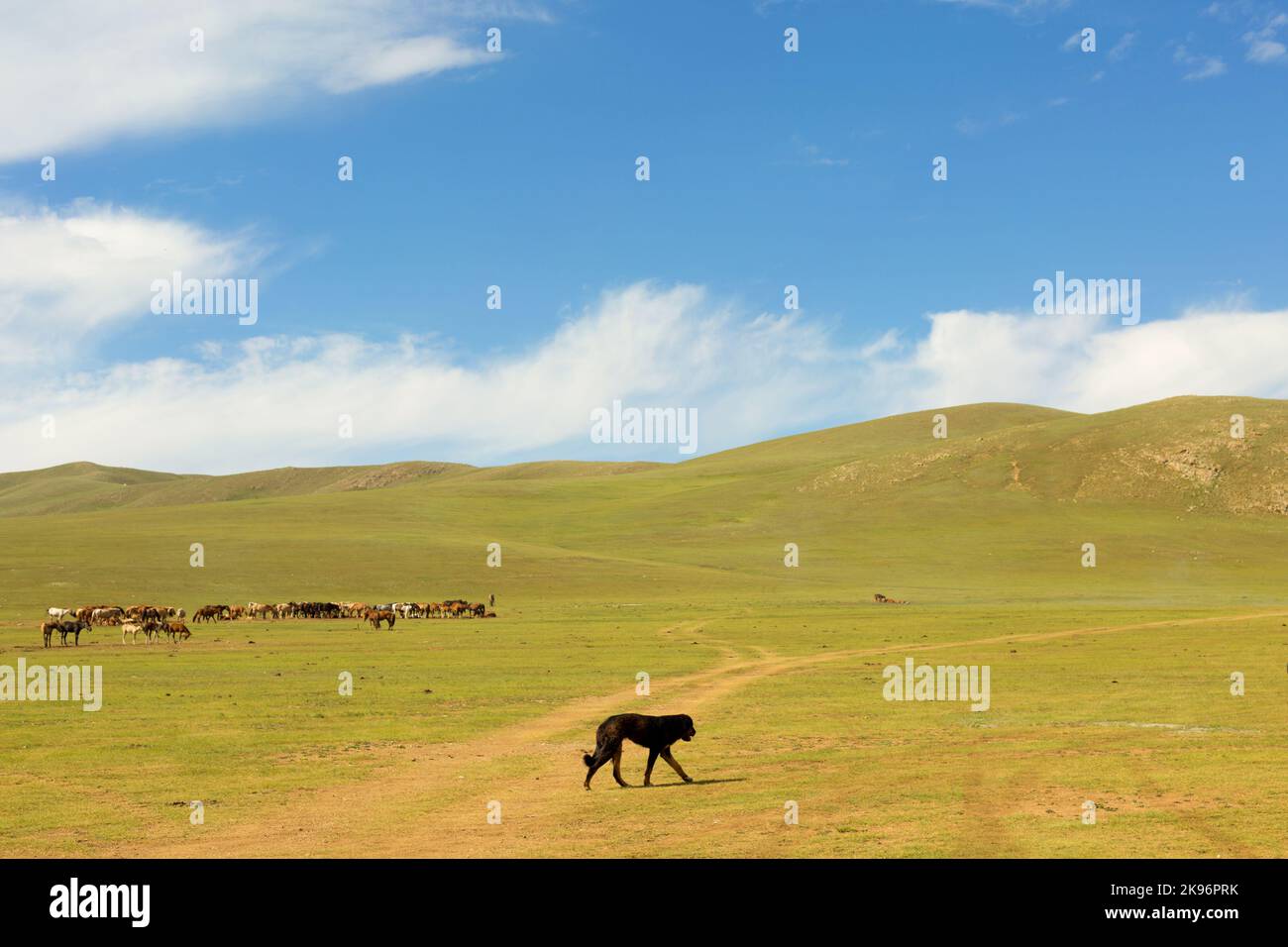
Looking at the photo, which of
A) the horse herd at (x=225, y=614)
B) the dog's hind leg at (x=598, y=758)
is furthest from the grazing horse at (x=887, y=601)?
the dog's hind leg at (x=598, y=758)

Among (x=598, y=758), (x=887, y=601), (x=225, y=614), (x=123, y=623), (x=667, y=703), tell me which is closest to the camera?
(x=598, y=758)

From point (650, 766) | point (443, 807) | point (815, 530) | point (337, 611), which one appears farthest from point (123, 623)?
point (815, 530)

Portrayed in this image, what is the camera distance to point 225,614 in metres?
77.8

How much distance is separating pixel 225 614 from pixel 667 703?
5418 cm

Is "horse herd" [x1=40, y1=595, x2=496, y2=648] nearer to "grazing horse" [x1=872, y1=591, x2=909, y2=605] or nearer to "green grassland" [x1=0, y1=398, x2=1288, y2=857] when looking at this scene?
"green grassland" [x1=0, y1=398, x2=1288, y2=857]

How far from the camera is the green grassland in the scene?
1641 centimetres

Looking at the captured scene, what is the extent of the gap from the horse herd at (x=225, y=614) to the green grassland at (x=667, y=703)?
203 centimetres

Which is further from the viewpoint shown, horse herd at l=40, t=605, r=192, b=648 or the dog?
horse herd at l=40, t=605, r=192, b=648

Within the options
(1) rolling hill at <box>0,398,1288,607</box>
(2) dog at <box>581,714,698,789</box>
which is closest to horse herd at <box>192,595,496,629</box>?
(1) rolling hill at <box>0,398,1288,607</box>

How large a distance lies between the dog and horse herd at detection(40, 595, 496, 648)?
46093 mm

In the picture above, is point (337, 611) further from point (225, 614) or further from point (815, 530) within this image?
point (815, 530)

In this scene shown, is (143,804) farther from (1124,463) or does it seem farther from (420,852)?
(1124,463)
